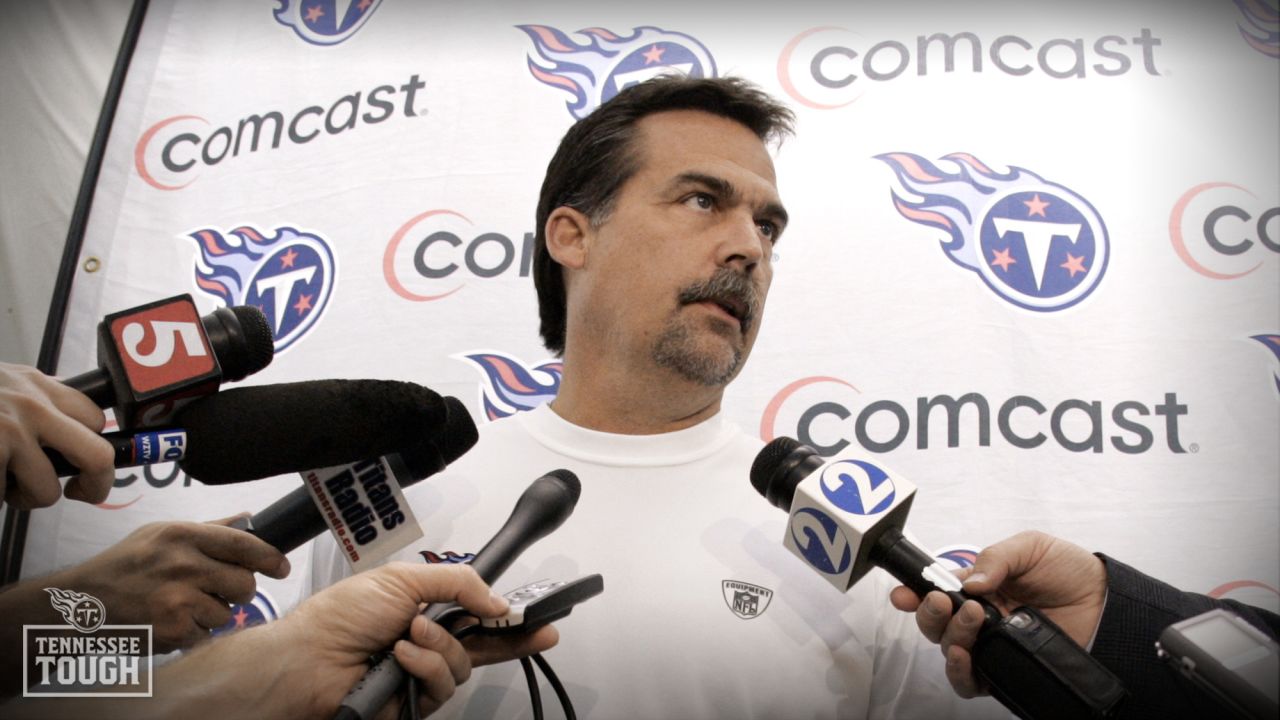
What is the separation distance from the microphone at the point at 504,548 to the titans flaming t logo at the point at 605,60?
1.08m

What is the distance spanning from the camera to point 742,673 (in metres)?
1.41

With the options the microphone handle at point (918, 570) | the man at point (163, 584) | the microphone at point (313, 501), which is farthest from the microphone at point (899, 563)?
the man at point (163, 584)

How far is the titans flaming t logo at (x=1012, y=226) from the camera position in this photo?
1.76 m

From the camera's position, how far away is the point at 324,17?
6.89 ft

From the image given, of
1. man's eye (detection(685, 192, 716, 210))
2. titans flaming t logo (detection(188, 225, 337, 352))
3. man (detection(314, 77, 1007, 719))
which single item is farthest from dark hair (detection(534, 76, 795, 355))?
titans flaming t logo (detection(188, 225, 337, 352))

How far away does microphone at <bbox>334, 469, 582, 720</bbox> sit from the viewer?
916mm

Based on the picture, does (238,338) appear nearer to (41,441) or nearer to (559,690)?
(41,441)

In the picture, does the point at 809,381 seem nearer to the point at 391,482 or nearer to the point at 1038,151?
the point at 1038,151

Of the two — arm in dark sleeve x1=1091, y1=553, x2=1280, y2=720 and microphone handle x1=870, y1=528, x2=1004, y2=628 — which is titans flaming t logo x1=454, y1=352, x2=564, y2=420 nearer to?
microphone handle x1=870, y1=528, x2=1004, y2=628

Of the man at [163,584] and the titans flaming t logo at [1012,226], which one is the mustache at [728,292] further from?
the man at [163,584]

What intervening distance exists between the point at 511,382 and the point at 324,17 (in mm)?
973

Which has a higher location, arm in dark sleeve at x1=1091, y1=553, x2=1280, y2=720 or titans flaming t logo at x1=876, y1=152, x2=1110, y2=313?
titans flaming t logo at x1=876, y1=152, x2=1110, y2=313

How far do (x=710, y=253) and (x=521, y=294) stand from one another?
450mm

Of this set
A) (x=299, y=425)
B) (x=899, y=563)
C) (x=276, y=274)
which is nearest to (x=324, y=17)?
(x=276, y=274)
